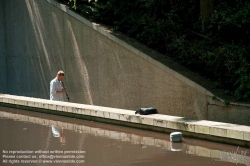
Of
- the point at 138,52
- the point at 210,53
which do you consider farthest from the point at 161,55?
the point at 210,53

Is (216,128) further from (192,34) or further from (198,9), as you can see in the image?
(198,9)

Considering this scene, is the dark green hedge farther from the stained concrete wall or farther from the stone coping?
the stone coping

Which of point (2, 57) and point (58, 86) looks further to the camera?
point (2, 57)

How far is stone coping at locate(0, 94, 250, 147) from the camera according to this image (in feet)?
31.6

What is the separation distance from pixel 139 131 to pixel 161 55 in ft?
10.4

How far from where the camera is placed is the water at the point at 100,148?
341 inches

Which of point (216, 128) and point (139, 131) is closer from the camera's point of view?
point (216, 128)

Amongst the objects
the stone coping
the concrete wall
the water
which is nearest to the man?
the stone coping

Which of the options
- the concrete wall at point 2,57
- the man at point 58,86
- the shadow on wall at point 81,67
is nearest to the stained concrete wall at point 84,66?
the shadow on wall at point 81,67

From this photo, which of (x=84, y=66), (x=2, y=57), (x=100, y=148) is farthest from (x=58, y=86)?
(x=2, y=57)

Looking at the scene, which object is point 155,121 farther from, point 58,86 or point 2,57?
point 2,57

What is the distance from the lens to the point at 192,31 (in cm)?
1458

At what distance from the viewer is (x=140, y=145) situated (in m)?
9.98

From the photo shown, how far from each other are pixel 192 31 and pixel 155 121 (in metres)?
4.36
